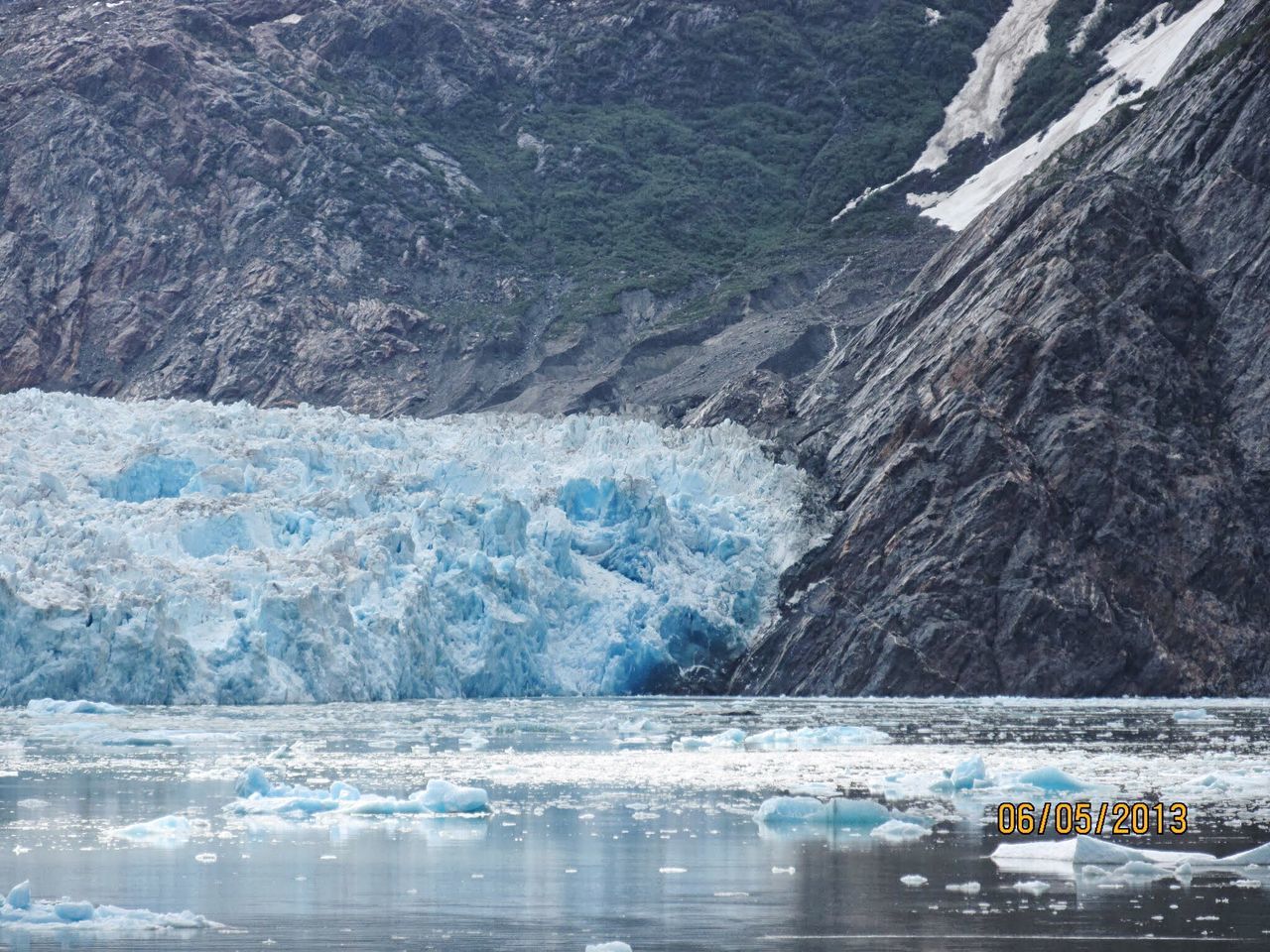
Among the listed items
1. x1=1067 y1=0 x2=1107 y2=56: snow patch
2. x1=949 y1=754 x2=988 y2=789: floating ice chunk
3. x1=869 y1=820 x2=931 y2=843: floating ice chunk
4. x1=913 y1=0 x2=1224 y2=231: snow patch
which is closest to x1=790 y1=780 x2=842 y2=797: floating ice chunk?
x1=949 y1=754 x2=988 y2=789: floating ice chunk

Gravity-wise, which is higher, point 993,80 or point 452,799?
point 993,80

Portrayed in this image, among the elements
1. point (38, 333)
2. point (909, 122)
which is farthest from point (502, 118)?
point (38, 333)

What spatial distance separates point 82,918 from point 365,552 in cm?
2306

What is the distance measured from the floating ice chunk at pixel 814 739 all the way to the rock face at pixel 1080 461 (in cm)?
1126

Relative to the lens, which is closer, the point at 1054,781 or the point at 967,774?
the point at 1054,781

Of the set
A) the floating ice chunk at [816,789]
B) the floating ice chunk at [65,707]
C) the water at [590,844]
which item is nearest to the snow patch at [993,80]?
the water at [590,844]

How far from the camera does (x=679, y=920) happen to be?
40.6 ft

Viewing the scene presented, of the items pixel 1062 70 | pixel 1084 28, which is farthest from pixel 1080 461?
pixel 1084 28

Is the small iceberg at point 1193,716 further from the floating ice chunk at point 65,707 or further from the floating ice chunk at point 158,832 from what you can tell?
the floating ice chunk at point 158,832

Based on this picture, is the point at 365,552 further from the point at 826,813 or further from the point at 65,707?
the point at 826,813

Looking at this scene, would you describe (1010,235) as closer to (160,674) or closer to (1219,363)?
(1219,363)

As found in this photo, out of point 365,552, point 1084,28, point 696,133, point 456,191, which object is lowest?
point 365,552

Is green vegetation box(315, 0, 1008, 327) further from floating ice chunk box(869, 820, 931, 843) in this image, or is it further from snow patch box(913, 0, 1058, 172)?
floating ice chunk box(869, 820, 931, 843)

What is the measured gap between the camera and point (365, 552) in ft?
115
